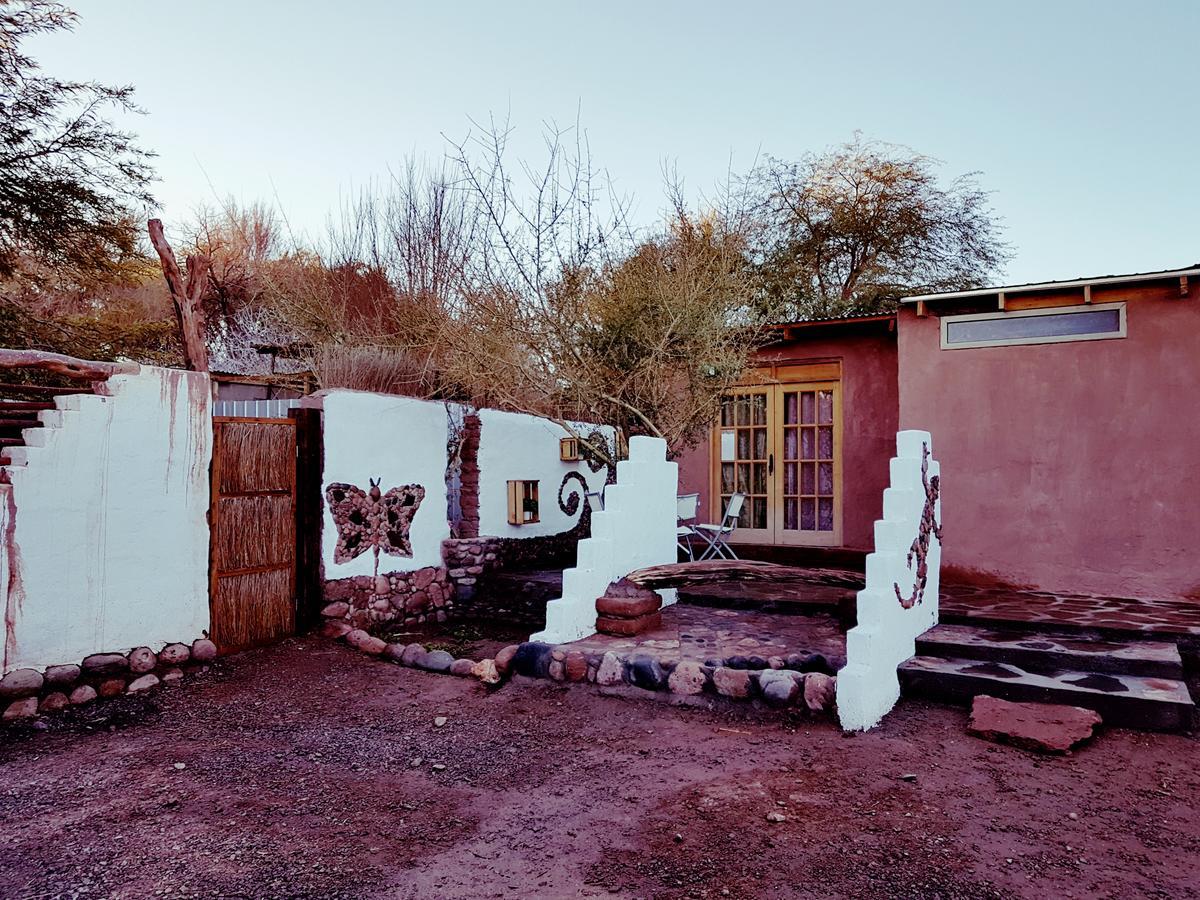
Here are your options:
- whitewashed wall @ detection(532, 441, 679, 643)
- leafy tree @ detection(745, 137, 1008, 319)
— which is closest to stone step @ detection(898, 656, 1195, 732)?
whitewashed wall @ detection(532, 441, 679, 643)

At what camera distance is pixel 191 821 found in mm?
3084

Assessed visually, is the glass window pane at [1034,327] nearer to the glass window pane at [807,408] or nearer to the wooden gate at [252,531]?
the glass window pane at [807,408]

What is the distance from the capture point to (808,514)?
8.59 meters

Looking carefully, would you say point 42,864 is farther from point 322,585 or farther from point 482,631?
point 482,631

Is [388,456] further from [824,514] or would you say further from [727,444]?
[824,514]

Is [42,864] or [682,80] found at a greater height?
[682,80]

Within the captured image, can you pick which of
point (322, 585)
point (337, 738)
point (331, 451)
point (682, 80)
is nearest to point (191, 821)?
point (337, 738)

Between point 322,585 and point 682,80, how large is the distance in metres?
7.24

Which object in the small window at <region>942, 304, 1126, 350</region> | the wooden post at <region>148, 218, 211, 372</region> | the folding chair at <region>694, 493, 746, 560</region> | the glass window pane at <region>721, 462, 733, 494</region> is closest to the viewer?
the small window at <region>942, 304, 1126, 350</region>

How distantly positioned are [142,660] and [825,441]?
22.4 ft

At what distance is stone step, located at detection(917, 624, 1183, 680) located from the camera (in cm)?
421

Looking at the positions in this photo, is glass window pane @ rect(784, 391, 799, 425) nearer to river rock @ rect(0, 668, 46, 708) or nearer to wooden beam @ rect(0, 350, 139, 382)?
wooden beam @ rect(0, 350, 139, 382)

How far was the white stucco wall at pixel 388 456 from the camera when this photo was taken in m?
6.28

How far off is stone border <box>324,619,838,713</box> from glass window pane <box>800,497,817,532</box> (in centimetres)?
407
